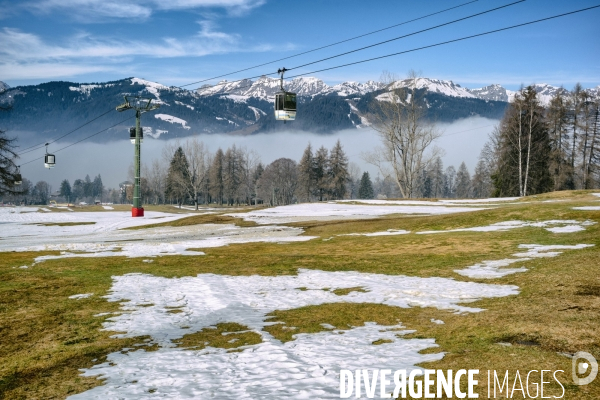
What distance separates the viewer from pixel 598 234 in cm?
1680

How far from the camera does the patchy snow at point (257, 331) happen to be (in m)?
5.81

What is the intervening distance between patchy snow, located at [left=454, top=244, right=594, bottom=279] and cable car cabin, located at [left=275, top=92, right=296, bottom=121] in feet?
37.1

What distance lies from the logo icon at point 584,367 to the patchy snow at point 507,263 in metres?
6.73

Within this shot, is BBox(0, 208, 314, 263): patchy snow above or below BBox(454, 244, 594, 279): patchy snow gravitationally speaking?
below

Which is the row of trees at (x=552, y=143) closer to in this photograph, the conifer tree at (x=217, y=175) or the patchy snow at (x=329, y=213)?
the patchy snow at (x=329, y=213)

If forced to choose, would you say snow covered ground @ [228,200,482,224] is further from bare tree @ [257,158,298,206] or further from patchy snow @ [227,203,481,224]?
bare tree @ [257,158,298,206]

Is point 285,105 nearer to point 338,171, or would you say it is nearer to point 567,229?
point 567,229

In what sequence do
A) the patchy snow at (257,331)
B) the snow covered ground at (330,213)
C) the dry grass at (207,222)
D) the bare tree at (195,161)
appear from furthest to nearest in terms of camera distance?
the bare tree at (195,161) → the dry grass at (207,222) → the snow covered ground at (330,213) → the patchy snow at (257,331)

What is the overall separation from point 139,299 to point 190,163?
252 feet

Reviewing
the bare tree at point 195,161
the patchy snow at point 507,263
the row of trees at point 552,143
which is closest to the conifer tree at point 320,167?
the bare tree at point 195,161

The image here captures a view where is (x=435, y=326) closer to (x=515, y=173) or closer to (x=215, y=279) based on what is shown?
(x=215, y=279)

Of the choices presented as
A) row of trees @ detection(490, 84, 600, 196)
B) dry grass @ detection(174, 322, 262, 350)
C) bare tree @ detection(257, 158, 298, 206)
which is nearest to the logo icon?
dry grass @ detection(174, 322, 262, 350)

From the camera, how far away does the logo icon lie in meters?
5.35

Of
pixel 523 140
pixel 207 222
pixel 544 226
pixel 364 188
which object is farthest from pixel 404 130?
pixel 364 188
